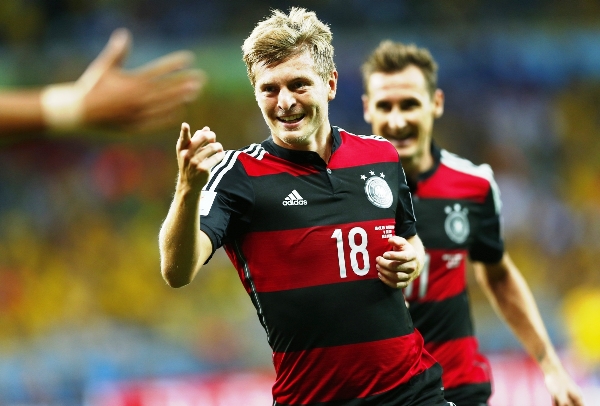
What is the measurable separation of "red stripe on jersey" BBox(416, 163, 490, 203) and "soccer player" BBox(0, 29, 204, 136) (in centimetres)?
217

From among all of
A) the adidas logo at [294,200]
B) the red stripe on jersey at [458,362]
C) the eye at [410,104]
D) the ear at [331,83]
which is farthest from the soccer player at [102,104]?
the red stripe on jersey at [458,362]

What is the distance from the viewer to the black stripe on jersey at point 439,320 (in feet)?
14.3

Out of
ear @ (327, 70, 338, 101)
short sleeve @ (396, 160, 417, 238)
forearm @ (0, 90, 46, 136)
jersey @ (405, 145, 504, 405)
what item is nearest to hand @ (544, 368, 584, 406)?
jersey @ (405, 145, 504, 405)

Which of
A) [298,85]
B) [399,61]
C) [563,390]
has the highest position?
[399,61]

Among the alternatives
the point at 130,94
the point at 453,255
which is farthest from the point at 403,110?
the point at 130,94

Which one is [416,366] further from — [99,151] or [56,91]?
[99,151]

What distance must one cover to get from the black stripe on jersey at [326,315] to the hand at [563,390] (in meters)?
1.54

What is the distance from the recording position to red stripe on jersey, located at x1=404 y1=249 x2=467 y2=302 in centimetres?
436

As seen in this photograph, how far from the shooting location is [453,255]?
4516 millimetres

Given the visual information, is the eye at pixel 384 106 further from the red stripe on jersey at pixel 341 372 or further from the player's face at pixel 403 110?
the red stripe on jersey at pixel 341 372

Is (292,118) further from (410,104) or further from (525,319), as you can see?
(525,319)

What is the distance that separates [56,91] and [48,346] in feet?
28.7

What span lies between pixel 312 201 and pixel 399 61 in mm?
1686

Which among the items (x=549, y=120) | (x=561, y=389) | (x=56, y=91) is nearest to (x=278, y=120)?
(x=56, y=91)
